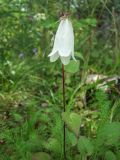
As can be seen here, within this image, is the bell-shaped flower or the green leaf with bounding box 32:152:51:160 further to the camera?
the green leaf with bounding box 32:152:51:160

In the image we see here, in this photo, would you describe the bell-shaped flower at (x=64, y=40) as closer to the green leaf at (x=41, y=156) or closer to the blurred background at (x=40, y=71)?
the blurred background at (x=40, y=71)

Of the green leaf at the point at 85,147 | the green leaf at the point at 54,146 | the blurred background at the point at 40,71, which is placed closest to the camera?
the green leaf at the point at 85,147

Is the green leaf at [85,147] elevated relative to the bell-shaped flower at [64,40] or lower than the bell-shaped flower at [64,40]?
lower

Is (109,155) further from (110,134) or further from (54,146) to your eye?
(54,146)

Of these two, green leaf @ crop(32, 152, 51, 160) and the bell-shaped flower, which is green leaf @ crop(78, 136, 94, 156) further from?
the bell-shaped flower

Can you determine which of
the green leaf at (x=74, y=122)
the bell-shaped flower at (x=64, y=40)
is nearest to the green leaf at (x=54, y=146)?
the green leaf at (x=74, y=122)

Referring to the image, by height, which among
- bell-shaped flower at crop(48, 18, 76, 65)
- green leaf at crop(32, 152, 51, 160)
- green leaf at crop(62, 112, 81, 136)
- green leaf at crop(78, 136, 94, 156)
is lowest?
green leaf at crop(32, 152, 51, 160)

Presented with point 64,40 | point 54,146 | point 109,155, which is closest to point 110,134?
point 109,155

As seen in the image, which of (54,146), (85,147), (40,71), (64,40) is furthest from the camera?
(40,71)

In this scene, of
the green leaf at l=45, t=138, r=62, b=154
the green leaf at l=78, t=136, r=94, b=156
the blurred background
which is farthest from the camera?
the blurred background

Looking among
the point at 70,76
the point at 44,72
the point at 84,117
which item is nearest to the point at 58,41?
the point at 84,117

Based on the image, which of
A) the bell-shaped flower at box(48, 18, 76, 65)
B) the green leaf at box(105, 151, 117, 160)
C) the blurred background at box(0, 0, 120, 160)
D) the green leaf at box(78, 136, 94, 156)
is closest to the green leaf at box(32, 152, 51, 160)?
the blurred background at box(0, 0, 120, 160)
